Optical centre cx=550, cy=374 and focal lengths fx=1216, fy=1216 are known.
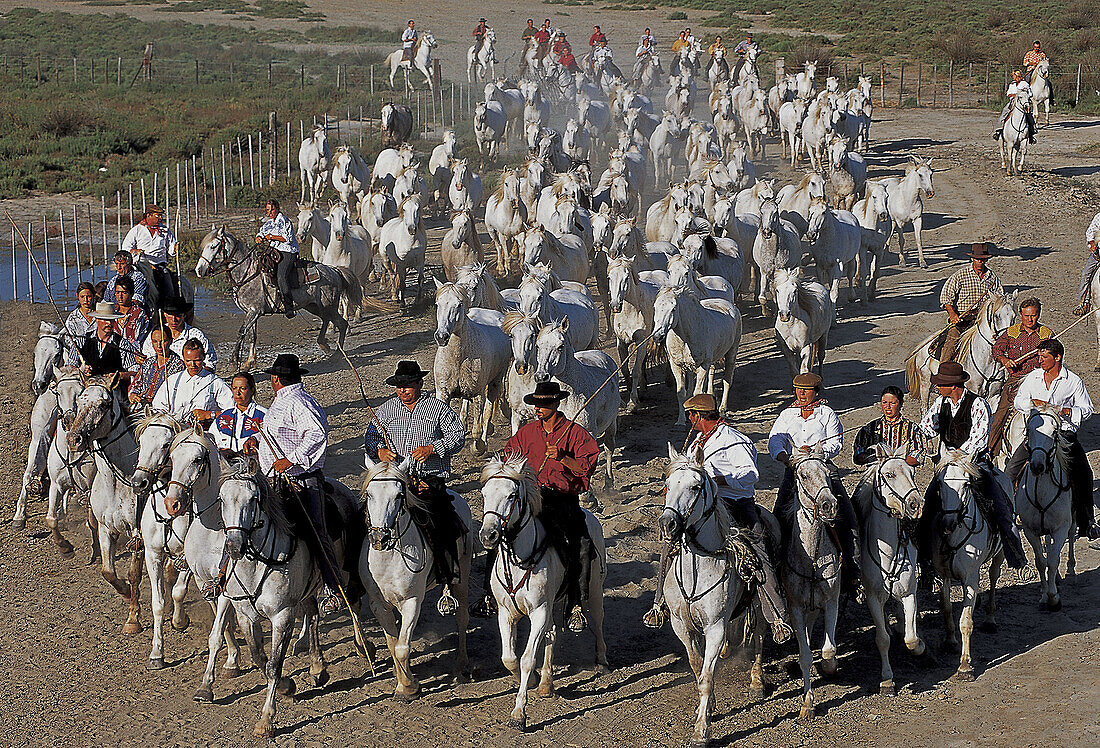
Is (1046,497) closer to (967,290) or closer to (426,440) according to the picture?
(967,290)

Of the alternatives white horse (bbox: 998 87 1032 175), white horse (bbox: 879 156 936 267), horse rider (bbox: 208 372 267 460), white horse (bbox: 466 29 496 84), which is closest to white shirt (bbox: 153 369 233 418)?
horse rider (bbox: 208 372 267 460)

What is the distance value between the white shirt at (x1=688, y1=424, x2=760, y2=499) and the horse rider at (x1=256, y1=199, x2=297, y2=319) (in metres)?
9.73

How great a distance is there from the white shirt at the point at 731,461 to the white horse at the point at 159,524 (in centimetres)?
341

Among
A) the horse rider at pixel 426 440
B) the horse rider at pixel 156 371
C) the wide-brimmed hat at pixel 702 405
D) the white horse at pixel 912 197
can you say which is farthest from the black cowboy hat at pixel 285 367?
the white horse at pixel 912 197

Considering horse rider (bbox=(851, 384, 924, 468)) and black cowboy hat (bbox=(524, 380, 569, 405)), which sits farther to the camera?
horse rider (bbox=(851, 384, 924, 468))

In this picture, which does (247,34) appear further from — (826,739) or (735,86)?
(826,739)

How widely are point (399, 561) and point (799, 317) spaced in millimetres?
8441

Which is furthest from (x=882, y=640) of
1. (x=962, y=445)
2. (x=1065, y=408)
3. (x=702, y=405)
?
(x=1065, y=408)

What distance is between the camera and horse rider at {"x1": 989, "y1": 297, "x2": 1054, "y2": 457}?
439 inches

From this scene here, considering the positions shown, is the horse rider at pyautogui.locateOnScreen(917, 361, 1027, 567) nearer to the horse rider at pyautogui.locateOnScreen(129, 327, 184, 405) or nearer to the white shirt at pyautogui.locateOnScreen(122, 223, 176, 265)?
the horse rider at pyautogui.locateOnScreen(129, 327, 184, 405)

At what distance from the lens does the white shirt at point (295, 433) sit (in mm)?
8445

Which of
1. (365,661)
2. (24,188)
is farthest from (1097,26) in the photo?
(365,661)

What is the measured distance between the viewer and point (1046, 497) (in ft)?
31.7

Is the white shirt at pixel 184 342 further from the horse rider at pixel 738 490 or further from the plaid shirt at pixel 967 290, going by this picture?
the plaid shirt at pixel 967 290
